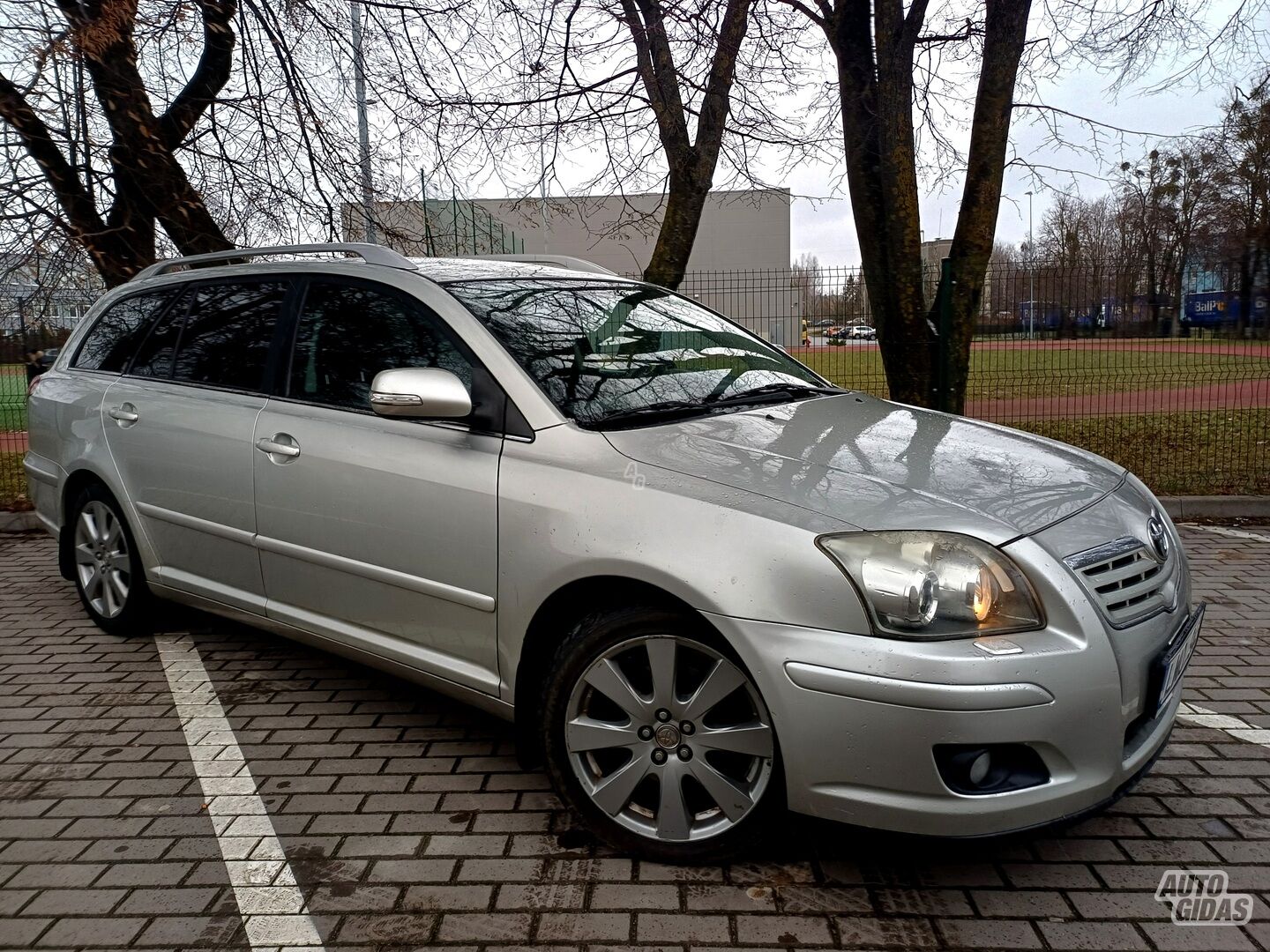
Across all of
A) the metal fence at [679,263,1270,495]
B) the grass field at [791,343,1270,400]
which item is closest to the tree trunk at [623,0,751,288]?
the metal fence at [679,263,1270,495]

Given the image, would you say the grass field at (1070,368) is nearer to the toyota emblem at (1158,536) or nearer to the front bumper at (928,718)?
the toyota emblem at (1158,536)

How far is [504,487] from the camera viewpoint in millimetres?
3045

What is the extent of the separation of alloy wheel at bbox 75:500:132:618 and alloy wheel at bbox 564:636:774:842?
2984 mm

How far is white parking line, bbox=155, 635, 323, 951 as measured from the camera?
258 cm

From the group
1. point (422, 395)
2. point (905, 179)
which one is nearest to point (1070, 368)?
point (905, 179)

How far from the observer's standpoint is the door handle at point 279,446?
371 cm

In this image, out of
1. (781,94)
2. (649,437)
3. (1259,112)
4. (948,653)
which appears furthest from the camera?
(1259,112)

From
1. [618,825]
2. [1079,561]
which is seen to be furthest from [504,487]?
[1079,561]

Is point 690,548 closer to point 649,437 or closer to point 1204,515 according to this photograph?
point 649,437

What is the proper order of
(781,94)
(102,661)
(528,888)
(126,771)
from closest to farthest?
(528,888) < (126,771) < (102,661) < (781,94)

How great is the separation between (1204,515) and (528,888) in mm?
6782

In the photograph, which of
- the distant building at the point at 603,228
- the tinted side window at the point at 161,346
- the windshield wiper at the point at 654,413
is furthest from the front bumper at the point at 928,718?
the distant building at the point at 603,228

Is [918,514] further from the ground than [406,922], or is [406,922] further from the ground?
[918,514]

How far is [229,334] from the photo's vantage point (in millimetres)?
4297
